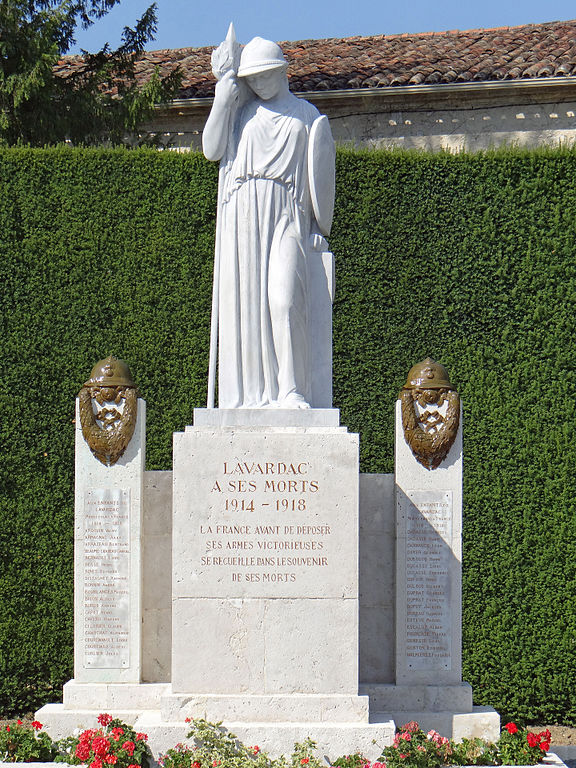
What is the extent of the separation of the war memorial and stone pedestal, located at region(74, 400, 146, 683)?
0.04 ft

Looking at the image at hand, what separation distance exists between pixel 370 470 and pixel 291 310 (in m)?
3.20

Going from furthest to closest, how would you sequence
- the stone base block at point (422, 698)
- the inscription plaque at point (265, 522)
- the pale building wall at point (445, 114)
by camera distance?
1. the pale building wall at point (445, 114)
2. the stone base block at point (422, 698)
3. the inscription plaque at point (265, 522)

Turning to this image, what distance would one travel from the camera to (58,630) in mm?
9508

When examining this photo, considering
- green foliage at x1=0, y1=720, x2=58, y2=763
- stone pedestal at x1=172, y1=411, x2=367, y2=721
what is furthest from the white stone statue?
green foliage at x1=0, y1=720, x2=58, y2=763

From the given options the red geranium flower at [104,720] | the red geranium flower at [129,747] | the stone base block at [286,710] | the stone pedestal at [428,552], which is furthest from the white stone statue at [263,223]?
the red geranium flower at [129,747]

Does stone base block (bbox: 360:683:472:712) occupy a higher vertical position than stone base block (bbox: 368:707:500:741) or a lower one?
higher

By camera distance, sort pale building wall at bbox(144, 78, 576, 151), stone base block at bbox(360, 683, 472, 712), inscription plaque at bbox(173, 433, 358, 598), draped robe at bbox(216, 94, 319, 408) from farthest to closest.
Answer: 1. pale building wall at bbox(144, 78, 576, 151)
2. stone base block at bbox(360, 683, 472, 712)
3. draped robe at bbox(216, 94, 319, 408)
4. inscription plaque at bbox(173, 433, 358, 598)

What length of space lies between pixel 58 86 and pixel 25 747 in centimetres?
873

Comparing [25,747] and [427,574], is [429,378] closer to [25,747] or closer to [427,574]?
[427,574]

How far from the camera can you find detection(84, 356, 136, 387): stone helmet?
23.7ft

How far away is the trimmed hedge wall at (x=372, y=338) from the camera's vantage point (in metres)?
9.49

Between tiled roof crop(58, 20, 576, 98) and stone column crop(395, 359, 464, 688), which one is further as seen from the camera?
tiled roof crop(58, 20, 576, 98)

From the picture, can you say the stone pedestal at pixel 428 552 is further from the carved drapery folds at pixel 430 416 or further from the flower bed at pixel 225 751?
the flower bed at pixel 225 751

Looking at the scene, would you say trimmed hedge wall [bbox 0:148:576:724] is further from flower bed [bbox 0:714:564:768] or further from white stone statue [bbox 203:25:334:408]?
flower bed [bbox 0:714:564:768]
